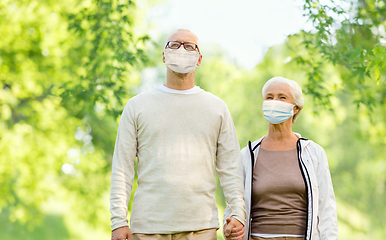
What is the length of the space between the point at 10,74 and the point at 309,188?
8.97 meters

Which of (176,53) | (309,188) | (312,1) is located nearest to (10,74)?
(312,1)

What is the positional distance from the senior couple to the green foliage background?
5.63 feet

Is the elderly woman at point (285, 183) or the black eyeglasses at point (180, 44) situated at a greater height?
the black eyeglasses at point (180, 44)

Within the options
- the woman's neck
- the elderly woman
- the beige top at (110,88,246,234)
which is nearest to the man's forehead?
the beige top at (110,88,246,234)

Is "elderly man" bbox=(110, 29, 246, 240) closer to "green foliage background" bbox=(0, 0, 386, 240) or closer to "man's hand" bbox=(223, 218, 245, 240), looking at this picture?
"man's hand" bbox=(223, 218, 245, 240)

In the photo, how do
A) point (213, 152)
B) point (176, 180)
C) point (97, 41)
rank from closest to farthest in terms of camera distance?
point (176, 180) < point (213, 152) < point (97, 41)

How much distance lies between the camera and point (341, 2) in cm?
529

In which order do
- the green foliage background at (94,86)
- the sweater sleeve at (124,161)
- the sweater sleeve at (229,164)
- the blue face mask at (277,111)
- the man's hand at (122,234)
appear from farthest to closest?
the green foliage background at (94,86)
the blue face mask at (277,111)
the sweater sleeve at (229,164)
the sweater sleeve at (124,161)
the man's hand at (122,234)

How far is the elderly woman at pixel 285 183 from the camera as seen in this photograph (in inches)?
110

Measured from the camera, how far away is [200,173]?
2.77m

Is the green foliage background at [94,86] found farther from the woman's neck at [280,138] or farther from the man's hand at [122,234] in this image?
the man's hand at [122,234]

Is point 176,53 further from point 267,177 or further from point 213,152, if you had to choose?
point 267,177

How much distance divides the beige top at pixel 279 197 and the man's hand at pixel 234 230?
15 centimetres

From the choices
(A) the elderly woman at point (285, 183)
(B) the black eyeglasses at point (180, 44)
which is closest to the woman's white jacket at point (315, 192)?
(A) the elderly woman at point (285, 183)
